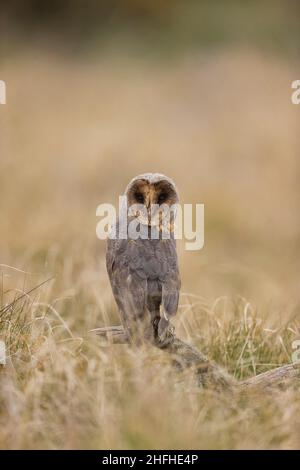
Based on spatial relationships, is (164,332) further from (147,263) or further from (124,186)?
(124,186)

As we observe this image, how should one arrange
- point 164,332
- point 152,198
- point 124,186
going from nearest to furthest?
point 164,332 < point 152,198 < point 124,186

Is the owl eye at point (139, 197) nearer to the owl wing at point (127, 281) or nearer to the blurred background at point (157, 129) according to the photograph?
the owl wing at point (127, 281)

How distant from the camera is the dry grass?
185 inches

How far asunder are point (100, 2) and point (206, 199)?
1205cm

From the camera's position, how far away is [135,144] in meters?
14.9

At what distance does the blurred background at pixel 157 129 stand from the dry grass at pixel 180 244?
4cm

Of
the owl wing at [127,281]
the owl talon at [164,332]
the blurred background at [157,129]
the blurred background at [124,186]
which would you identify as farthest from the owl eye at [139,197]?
the blurred background at [157,129]

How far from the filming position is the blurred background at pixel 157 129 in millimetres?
10492

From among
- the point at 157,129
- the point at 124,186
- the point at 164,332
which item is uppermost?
the point at 157,129

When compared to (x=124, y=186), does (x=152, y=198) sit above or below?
below

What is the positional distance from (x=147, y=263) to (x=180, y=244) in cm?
567

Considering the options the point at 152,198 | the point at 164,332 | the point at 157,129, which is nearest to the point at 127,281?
the point at 164,332

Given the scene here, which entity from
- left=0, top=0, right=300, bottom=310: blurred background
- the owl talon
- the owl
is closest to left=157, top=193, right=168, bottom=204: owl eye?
the owl

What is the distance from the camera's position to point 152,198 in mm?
5406
